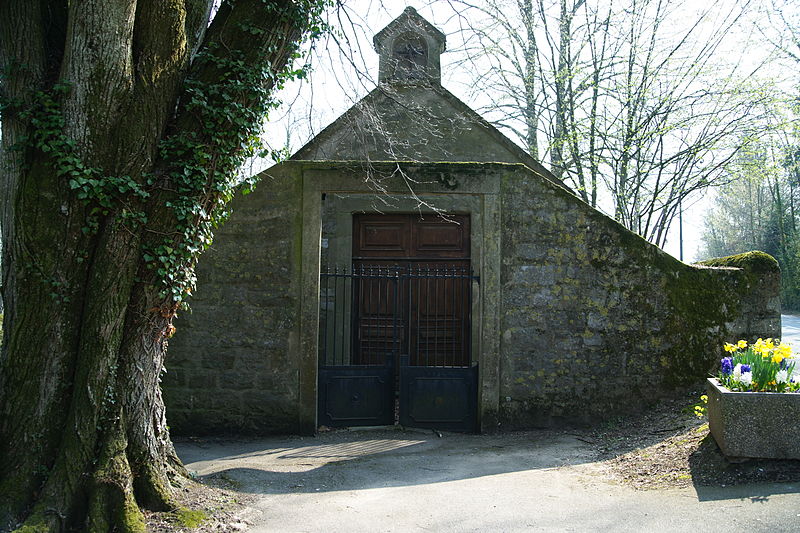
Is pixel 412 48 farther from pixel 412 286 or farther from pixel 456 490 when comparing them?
pixel 456 490

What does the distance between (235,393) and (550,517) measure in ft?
12.8

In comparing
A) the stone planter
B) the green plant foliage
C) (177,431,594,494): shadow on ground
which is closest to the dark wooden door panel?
(177,431,594,494): shadow on ground

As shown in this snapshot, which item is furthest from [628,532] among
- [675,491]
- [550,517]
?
[675,491]

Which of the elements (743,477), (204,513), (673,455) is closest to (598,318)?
(673,455)

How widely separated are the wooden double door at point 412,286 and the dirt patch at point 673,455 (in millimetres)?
3066

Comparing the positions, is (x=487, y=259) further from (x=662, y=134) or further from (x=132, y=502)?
(x=662, y=134)

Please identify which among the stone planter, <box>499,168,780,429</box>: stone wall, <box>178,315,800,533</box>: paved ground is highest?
<box>499,168,780,429</box>: stone wall

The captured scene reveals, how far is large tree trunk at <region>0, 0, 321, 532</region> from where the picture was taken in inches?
148

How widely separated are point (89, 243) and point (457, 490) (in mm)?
3247

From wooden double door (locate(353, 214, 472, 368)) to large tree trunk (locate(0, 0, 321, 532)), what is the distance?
5.35 metres

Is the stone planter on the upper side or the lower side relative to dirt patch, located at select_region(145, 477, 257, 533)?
upper

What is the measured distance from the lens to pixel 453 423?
7.16 meters

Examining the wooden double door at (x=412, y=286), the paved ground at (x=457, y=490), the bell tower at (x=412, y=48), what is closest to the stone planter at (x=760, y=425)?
the paved ground at (x=457, y=490)

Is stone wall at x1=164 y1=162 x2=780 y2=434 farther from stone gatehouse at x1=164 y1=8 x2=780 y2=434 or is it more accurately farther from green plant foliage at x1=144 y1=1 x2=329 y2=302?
green plant foliage at x1=144 y1=1 x2=329 y2=302
